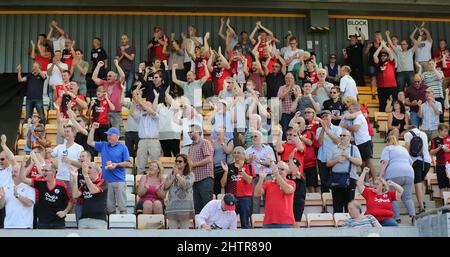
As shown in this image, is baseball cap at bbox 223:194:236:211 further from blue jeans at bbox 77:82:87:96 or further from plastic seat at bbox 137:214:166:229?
blue jeans at bbox 77:82:87:96

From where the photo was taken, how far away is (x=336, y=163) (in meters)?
13.3

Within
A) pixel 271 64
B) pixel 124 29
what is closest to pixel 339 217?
pixel 271 64

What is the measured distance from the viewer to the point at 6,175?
13.0 m

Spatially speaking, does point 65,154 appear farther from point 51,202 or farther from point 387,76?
point 387,76

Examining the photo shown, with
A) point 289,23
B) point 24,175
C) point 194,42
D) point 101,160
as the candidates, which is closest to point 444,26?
point 289,23

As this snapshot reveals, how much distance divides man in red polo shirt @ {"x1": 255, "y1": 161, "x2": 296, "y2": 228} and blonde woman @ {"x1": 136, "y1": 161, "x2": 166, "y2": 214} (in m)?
1.87

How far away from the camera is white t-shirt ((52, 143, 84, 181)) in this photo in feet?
43.4

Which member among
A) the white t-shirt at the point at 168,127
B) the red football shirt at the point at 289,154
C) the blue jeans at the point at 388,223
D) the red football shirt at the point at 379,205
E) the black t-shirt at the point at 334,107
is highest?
the black t-shirt at the point at 334,107

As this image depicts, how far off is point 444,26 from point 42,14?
1017 cm

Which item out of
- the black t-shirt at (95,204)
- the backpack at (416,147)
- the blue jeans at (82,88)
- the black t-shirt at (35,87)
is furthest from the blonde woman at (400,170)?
the blue jeans at (82,88)

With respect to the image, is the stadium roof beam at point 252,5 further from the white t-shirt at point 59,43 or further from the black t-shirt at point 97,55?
the black t-shirt at point 97,55

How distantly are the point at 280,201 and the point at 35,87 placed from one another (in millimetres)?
7372

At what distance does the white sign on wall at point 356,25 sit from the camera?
21.5 meters

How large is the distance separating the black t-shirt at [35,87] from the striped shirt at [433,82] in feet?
25.8
